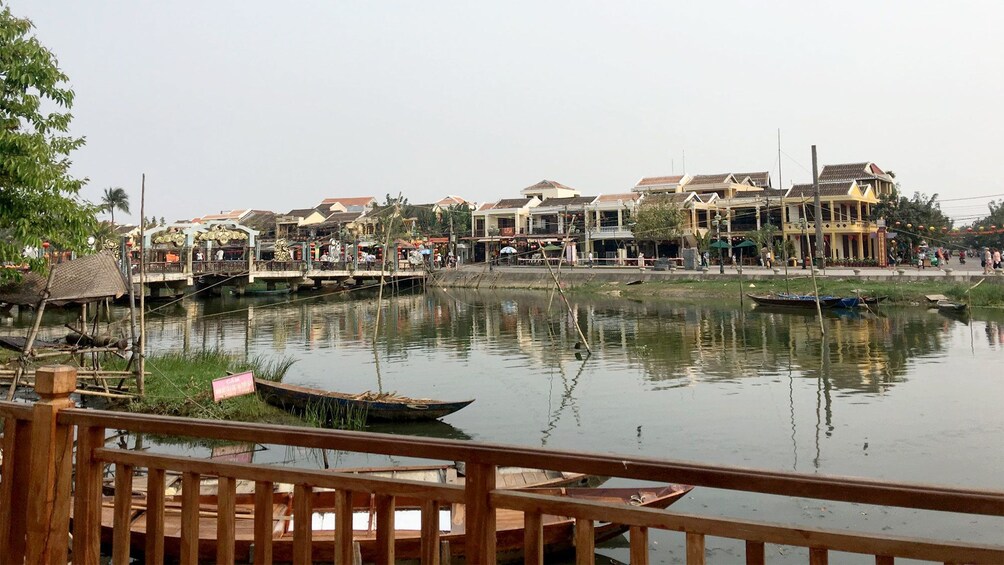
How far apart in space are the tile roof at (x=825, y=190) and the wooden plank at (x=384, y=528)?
48022 mm

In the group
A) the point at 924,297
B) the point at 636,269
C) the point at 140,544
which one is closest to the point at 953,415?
the point at 140,544

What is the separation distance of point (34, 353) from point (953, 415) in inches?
624

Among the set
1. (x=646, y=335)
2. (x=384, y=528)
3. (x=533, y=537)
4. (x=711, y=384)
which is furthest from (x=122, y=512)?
(x=646, y=335)

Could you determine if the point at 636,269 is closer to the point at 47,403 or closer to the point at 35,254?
the point at 35,254

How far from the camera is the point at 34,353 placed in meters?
11.6

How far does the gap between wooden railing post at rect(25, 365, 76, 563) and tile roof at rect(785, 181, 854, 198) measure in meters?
48.3

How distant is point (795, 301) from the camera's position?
33.0 metres

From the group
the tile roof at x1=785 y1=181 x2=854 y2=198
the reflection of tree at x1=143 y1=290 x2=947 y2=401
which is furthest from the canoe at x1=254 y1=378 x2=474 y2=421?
the tile roof at x1=785 y1=181 x2=854 y2=198

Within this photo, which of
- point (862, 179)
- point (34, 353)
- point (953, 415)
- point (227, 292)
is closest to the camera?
point (34, 353)

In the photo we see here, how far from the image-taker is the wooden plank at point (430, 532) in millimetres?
2785

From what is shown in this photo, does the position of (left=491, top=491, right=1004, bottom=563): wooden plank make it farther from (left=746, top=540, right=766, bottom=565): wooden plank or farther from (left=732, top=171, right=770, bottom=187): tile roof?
(left=732, top=171, right=770, bottom=187): tile roof

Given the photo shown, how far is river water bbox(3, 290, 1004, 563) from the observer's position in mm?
11352

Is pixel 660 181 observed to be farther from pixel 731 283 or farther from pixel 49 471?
pixel 49 471

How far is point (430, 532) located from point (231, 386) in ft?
29.8
